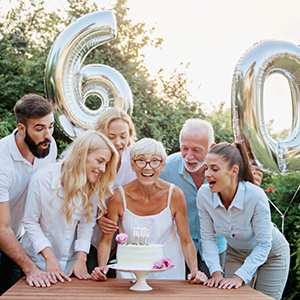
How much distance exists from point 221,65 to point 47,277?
9551mm

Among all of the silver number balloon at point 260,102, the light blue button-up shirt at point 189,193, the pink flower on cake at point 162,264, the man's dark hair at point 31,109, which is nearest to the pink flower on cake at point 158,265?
the pink flower on cake at point 162,264

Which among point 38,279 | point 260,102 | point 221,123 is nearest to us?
point 38,279

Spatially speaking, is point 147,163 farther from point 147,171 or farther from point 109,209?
point 109,209

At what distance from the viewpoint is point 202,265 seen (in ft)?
13.9

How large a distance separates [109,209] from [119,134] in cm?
80

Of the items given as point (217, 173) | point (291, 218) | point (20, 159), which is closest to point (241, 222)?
point (217, 173)

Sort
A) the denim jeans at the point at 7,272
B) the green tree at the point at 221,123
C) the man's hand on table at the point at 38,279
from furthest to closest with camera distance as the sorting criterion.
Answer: the green tree at the point at 221,123 < the denim jeans at the point at 7,272 < the man's hand on table at the point at 38,279

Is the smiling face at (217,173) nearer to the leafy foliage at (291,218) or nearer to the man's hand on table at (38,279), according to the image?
the man's hand on table at (38,279)

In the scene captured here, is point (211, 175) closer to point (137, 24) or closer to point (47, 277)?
point (47, 277)

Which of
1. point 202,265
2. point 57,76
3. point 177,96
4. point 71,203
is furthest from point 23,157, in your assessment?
point 177,96

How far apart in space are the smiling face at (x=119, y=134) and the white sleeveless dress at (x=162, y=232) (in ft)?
1.74

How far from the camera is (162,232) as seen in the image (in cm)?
350

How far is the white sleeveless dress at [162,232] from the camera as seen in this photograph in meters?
3.47

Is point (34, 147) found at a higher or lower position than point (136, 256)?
higher
